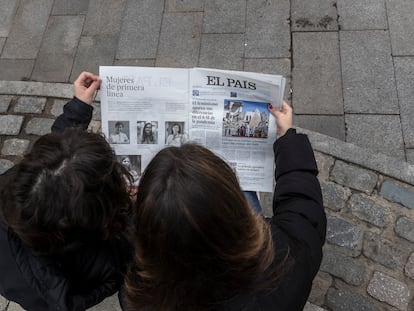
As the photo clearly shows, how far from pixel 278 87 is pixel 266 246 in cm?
70

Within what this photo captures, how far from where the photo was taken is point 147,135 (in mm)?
1771

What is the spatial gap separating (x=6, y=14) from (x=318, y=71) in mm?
2643

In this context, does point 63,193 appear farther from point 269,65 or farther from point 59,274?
point 269,65

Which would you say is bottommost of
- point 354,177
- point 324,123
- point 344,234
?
point 344,234

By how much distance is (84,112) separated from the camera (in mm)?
1699

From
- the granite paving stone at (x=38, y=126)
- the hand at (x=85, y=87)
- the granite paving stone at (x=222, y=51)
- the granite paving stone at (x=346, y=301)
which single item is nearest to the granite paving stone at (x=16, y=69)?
the granite paving stone at (x=38, y=126)

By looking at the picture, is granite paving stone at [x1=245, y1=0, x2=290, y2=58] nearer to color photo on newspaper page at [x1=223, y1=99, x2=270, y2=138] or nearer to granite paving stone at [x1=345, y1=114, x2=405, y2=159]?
granite paving stone at [x1=345, y1=114, x2=405, y2=159]

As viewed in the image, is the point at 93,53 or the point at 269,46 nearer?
the point at 269,46

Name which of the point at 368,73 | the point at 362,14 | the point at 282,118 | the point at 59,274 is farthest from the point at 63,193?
the point at 362,14

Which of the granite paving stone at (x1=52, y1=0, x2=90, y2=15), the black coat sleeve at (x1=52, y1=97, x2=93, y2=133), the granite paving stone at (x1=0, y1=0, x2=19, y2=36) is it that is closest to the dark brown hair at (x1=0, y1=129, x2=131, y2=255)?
the black coat sleeve at (x1=52, y1=97, x2=93, y2=133)

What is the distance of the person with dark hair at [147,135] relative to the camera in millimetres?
1756

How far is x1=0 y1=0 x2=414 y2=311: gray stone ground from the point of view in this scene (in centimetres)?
247

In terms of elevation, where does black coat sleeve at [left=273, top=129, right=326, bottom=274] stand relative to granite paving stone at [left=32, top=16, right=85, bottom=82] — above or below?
below

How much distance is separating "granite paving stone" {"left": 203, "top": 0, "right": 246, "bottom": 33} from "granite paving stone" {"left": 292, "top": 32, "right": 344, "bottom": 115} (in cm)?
45
